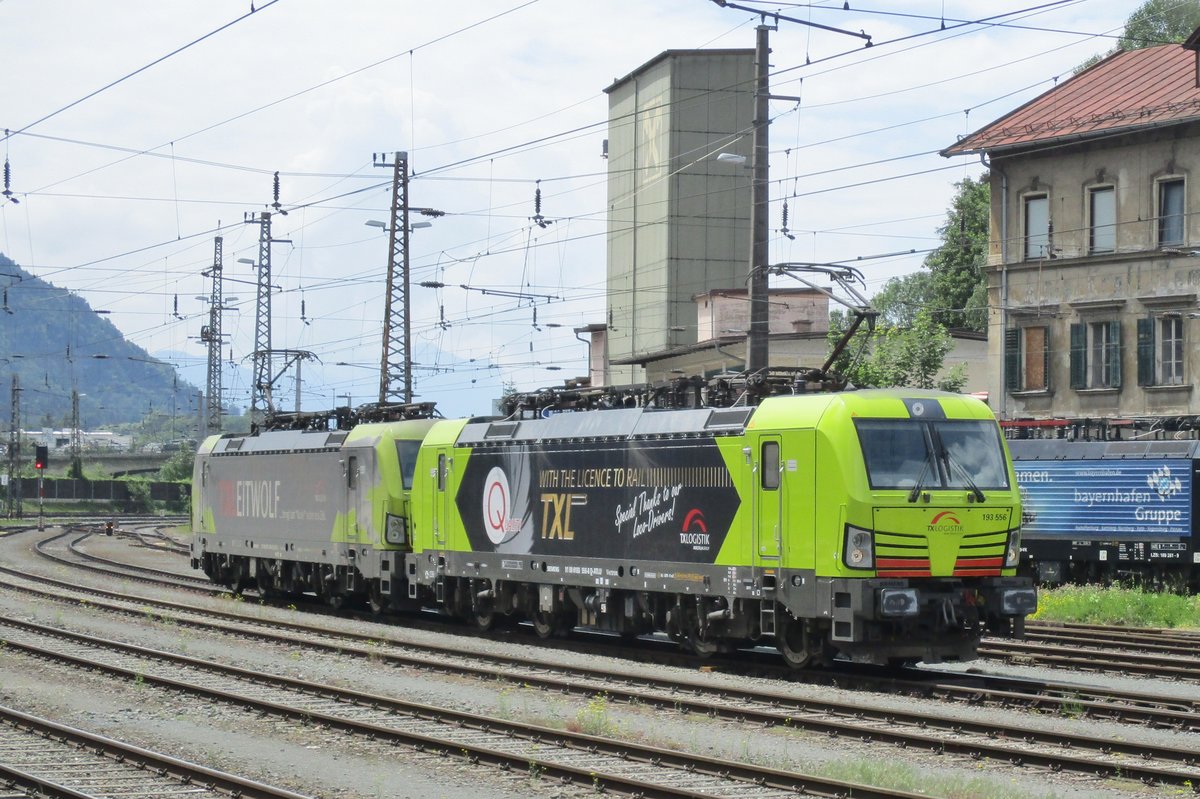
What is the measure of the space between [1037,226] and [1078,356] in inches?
157

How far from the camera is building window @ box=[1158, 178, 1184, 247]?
4166 cm

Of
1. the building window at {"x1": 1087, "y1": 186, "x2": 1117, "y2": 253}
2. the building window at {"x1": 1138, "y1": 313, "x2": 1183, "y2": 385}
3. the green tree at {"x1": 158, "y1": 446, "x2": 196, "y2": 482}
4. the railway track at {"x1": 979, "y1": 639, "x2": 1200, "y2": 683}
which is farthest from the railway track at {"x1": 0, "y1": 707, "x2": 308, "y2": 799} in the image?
the green tree at {"x1": 158, "y1": 446, "x2": 196, "y2": 482}

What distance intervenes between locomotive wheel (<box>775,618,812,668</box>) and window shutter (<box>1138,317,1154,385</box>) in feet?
86.0

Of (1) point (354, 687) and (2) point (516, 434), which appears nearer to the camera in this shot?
(1) point (354, 687)

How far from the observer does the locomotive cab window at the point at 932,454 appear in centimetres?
1817

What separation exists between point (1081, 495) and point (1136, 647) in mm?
12532

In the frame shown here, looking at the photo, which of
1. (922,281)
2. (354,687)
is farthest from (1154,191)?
(922,281)

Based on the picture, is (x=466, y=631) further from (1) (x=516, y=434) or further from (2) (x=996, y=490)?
(2) (x=996, y=490)

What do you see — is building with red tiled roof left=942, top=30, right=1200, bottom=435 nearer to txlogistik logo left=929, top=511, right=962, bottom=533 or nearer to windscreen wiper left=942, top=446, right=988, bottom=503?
windscreen wiper left=942, top=446, right=988, bottom=503

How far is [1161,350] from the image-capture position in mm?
42062

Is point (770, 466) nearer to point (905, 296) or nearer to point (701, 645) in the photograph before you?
point (701, 645)

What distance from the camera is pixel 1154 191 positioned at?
42031 mm

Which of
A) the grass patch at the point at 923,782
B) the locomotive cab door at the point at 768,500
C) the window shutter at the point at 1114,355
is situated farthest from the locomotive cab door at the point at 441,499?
the window shutter at the point at 1114,355

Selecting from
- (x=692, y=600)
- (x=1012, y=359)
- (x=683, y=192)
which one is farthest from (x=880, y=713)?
(x=683, y=192)
